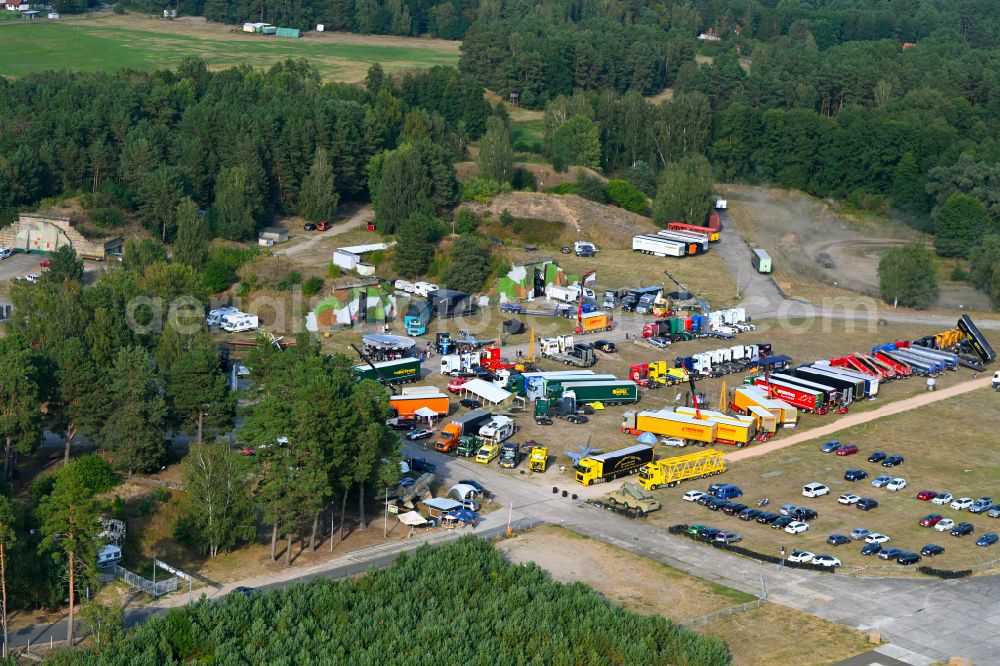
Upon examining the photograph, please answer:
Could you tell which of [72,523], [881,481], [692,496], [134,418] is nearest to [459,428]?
[692,496]

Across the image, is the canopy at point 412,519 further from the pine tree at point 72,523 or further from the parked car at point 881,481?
the parked car at point 881,481

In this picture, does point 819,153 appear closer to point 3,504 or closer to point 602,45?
point 602,45

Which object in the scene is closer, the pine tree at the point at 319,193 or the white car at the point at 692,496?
the white car at the point at 692,496

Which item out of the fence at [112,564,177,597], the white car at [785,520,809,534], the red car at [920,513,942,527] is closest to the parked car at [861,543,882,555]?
the white car at [785,520,809,534]

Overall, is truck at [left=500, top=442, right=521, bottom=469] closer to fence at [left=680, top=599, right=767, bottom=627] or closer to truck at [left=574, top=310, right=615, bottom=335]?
fence at [left=680, top=599, right=767, bottom=627]

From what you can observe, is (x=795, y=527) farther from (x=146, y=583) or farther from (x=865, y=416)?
(x=146, y=583)

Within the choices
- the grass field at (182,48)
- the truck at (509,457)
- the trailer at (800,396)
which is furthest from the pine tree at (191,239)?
the grass field at (182,48)
